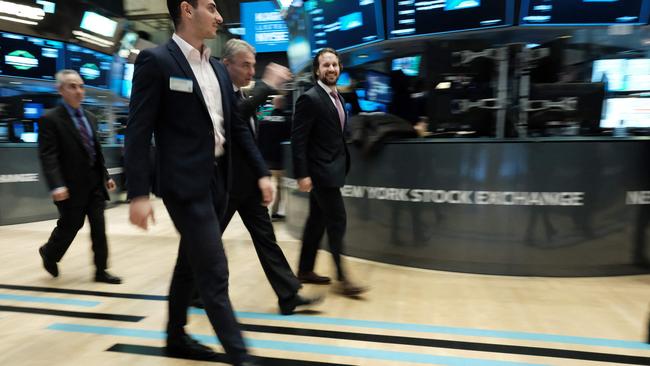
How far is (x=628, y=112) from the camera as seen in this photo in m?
5.39

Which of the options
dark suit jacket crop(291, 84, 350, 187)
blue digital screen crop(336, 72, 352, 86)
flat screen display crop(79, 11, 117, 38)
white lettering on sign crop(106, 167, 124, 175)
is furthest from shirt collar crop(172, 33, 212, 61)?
flat screen display crop(79, 11, 117, 38)

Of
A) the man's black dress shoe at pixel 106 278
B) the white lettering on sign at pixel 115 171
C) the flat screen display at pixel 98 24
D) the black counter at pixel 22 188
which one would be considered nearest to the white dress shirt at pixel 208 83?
the man's black dress shoe at pixel 106 278

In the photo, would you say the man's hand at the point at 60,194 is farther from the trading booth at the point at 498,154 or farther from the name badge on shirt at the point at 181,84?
the trading booth at the point at 498,154

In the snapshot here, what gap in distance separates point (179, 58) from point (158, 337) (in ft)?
5.19

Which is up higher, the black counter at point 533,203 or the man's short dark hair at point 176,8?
the man's short dark hair at point 176,8

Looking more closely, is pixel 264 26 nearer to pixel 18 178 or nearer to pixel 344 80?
pixel 344 80

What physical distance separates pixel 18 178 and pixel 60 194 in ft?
11.8

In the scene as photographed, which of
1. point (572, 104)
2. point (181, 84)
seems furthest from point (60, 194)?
point (572, 104)

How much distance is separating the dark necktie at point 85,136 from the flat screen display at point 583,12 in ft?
13.9

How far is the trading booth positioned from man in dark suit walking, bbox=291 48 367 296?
102 centimetres

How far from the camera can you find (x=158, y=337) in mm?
2469

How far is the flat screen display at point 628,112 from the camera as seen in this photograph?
537 centimetres

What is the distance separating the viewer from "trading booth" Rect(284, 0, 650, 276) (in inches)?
141

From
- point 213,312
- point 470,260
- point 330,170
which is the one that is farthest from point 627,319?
point 213,312
